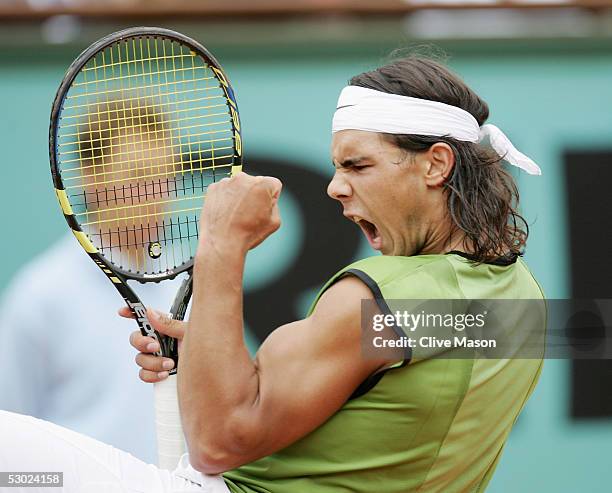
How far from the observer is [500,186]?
228 cm

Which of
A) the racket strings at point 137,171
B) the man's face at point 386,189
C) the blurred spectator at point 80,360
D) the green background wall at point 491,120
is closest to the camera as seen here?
the man's face at point 386,189

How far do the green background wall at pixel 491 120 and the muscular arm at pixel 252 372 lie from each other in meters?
2.41

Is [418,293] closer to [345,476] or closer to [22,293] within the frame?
[345,476]

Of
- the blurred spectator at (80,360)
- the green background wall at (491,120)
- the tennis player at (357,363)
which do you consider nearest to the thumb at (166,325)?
the tennis player at (357,363)

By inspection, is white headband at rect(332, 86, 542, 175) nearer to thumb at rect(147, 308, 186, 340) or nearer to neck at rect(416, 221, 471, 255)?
neck at rect(416, 221, 471, 255)

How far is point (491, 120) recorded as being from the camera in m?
4.36

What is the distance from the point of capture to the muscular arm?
1.86m

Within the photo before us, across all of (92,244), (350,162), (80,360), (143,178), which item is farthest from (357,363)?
(80,360)

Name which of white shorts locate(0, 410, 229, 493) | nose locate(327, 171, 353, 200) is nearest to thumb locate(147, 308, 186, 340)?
white shorts locate(0, 410, 229, 493)

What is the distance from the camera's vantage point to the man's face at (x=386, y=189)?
2.16 metres

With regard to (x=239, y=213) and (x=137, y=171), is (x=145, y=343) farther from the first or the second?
(x=137, y=171)

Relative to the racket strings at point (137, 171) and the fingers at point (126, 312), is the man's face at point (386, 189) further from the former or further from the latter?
the fingers at point (126, 312)

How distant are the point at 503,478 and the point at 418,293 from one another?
2681 mm

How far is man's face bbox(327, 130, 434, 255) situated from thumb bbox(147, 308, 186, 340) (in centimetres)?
43
